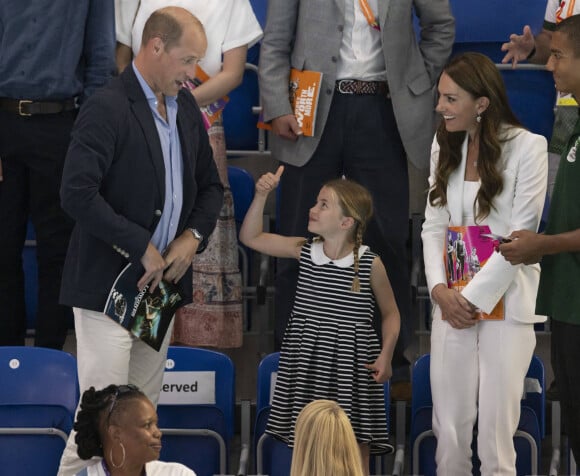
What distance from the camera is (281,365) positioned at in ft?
15.7

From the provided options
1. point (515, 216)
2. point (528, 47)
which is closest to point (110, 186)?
point (515, 216)

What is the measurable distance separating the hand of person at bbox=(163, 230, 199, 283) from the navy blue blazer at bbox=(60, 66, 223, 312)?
10 centimetres

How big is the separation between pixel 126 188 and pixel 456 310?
122cm

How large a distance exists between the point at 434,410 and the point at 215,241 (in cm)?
142

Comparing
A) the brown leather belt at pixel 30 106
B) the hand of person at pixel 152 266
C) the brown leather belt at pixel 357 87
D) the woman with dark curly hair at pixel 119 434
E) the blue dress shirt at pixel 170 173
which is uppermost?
the brown leather belt at pixel 357 87

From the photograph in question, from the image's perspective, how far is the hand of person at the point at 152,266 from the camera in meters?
4.17

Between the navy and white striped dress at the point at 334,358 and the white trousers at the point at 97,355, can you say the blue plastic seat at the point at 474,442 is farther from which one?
the white trousers at the point at 97,355

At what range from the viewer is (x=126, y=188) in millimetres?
4199

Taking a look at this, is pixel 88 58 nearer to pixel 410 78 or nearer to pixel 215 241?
pixel 215 241

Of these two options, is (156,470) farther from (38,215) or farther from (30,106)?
(30,106)

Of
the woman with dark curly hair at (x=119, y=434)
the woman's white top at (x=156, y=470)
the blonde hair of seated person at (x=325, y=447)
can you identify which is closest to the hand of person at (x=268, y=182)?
the woman with dark curly hair at (x=119, y=434)

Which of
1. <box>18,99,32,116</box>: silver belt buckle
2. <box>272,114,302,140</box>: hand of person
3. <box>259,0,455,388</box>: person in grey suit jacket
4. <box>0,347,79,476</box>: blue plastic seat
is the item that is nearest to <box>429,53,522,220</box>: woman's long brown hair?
<box>259,0,455,388</box>: person in grey suit jacket

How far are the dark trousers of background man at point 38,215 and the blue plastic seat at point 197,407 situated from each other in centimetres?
72

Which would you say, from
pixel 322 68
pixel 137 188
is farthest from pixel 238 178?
pixel 137 188
